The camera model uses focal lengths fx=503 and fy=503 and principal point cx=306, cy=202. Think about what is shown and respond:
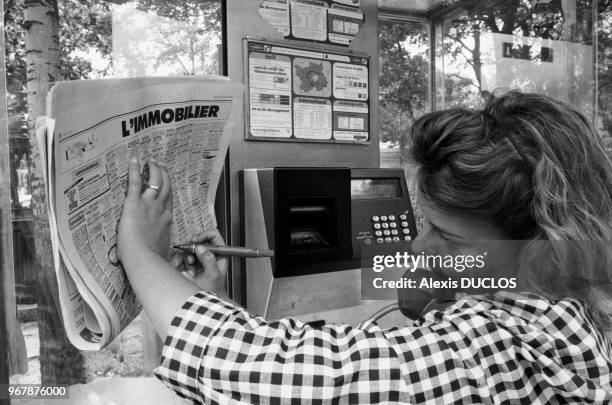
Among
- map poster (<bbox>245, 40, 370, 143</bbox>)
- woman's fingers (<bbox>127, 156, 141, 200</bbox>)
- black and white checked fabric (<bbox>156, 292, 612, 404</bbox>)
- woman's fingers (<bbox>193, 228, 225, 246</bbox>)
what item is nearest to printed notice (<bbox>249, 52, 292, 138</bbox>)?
map poster (<bbox>245, 40, 370, 143</bbox>)

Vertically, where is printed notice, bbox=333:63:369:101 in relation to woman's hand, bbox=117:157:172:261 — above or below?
above

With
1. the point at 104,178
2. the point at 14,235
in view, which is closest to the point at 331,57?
the point at 104,178

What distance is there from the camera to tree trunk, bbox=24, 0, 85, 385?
0.93 m

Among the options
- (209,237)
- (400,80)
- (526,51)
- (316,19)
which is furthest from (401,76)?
(209,237)

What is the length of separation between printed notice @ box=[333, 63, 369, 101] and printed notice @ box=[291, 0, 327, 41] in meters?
0.09

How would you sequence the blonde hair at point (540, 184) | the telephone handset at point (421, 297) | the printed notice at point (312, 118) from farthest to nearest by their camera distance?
the printed notice at point (312, 118) < the telephone handset at point (421, 297) < the blonde hair at point (540, 184)

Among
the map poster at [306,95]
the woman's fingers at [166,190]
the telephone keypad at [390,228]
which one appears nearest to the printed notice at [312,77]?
the map poster at [306,95]

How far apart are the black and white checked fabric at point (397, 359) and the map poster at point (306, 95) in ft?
1.86

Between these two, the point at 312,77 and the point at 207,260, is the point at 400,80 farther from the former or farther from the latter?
the point at 207,260

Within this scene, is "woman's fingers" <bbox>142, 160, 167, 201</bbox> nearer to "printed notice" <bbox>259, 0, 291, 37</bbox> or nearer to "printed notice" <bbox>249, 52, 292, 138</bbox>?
"printed notice" <bbox>249, 52, 292, 138</bbox>

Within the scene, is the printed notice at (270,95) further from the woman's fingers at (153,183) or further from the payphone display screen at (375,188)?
the woman's fingers at (153,183)

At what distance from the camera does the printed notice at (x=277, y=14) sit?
1.12 m

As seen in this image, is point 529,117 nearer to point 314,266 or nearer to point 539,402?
point 539,402

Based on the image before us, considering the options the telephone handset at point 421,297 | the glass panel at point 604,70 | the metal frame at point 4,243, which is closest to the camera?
the metal frame at point 4,243
